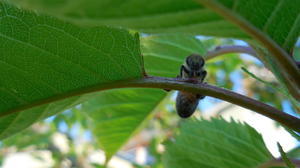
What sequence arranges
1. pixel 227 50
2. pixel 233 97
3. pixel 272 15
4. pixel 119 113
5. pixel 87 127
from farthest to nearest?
pixel 87 127, pixel 119 113, pixel 227 50, pixel 233 97, pixel 272 15

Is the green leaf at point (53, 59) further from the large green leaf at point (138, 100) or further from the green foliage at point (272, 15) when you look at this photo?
the large green leaf at point (138, 100)

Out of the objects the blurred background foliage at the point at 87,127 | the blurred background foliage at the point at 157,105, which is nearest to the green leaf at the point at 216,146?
the blurred background foliage at the point at 157,105

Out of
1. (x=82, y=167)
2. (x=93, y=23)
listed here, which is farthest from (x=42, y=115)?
(x=82, y=167)

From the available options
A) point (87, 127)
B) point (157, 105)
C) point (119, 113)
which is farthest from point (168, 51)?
point (87, 127)

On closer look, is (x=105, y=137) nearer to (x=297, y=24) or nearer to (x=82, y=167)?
(x=297, y=24)

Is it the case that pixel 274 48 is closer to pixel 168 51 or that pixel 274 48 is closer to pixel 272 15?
pixel 272 15

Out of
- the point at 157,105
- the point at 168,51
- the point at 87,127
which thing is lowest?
the point at 87,127
